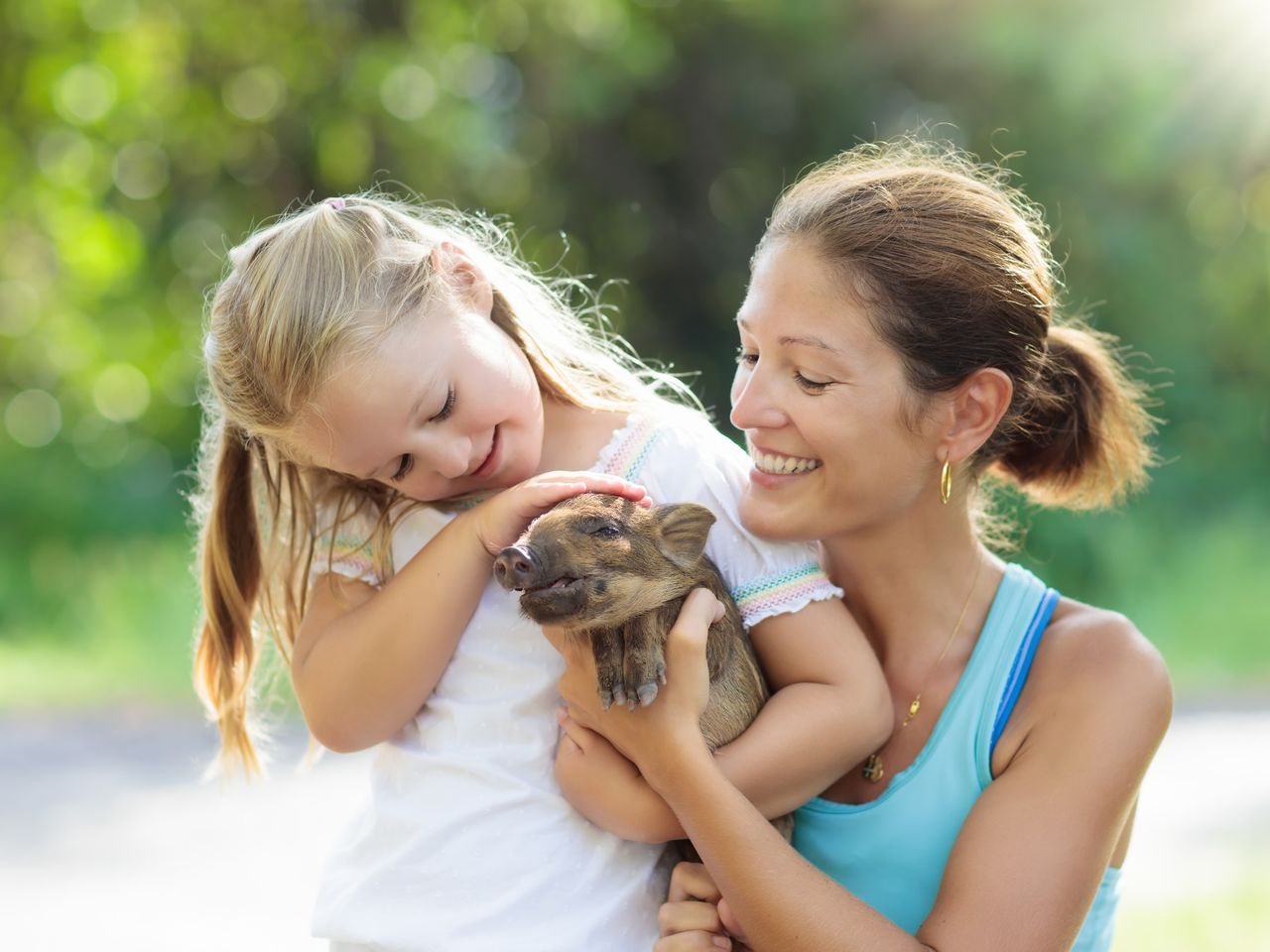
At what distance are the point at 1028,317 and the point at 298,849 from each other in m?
5.31

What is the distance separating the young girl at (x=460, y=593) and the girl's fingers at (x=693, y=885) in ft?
0.25

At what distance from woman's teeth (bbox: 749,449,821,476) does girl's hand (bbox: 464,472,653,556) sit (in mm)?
295

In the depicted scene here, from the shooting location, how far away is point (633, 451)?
292 cm

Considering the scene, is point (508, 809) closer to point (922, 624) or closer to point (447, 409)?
point (447, 409)

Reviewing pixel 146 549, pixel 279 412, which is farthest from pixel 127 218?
pixel 279 412

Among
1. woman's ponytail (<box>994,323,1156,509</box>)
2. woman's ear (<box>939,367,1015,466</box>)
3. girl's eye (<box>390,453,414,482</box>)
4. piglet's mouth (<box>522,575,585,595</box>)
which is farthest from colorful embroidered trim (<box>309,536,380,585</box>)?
woman's ponytail (<box>994,323,1156,509</box>)

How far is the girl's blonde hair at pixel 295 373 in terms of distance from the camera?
8.99 feet

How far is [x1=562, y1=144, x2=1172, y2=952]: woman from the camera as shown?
258cm

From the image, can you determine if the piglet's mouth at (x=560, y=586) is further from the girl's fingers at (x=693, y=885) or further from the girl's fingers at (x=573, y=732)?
the girl's fingers at (x=693, y=885)

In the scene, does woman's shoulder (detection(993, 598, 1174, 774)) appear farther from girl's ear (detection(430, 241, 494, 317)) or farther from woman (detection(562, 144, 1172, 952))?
girl's ear (detection(430, 241, 494, 317))

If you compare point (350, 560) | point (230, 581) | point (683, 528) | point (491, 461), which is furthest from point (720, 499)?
point (230, 581)

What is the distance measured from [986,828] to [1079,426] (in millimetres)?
1029

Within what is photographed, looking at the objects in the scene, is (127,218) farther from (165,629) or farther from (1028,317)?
(1028,317)

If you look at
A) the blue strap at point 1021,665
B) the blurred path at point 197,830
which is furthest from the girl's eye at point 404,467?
the blurred path at point 197,830
